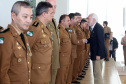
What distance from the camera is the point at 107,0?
10.6m

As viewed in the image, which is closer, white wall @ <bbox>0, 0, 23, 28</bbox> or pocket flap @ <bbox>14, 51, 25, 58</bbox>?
pocket flap @ <bbox>14, 51, 25, 58</bbox>

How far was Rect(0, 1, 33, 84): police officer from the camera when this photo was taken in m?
1.60

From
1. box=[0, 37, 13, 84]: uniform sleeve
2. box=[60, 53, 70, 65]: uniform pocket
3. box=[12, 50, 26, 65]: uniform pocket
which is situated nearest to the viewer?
box=[0, 37, 13, 84]: uniform sleeve

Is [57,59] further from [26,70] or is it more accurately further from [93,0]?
[93,0]

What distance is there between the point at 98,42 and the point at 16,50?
2.29 meters

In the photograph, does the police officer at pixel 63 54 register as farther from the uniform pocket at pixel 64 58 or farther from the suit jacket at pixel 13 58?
the suit jacket at pixel 13 58

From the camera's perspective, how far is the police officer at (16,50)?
1599mm

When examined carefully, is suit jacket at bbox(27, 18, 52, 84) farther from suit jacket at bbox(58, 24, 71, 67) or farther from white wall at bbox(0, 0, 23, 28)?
suit jacket at bbox(58, 24, 71, 67)

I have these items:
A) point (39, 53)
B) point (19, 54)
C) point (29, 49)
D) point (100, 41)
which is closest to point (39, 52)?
point (39, 53)

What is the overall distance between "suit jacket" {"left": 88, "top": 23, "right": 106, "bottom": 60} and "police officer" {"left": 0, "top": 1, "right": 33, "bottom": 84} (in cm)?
213

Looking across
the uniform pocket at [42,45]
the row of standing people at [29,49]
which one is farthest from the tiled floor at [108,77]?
the uniform pocket at [42,45]

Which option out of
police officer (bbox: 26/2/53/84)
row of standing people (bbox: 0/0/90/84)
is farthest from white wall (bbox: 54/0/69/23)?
police officer (bbox: 26/2/53/84)

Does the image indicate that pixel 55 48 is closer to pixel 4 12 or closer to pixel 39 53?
pixel 39 53

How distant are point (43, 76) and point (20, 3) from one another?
88 centimetres
